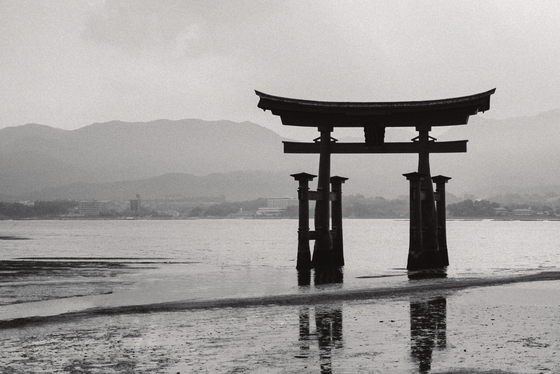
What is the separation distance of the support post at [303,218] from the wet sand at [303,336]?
724 cm

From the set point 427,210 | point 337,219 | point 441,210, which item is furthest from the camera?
point 337,219

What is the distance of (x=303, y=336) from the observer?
10430mm

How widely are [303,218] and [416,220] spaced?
13.6 feet

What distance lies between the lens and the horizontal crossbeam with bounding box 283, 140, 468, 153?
78.4 feet

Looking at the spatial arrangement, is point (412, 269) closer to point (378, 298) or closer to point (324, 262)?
point (324, 262)

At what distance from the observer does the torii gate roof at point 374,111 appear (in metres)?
23.1

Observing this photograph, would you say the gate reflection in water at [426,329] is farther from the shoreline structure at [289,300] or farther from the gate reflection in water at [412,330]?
the shoreline structure at [289,300]

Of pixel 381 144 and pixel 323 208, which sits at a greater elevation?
pixel 381 144

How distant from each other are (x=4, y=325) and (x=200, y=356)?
5853 mm

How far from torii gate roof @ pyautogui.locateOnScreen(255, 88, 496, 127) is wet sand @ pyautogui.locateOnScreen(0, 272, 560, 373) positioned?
28.3ft

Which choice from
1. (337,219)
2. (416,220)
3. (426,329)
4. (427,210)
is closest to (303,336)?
(426,329)

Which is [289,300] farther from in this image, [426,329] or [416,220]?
[416,220]

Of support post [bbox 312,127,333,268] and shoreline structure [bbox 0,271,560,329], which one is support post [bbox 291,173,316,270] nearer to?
support post [bbox 312,127,333,268]

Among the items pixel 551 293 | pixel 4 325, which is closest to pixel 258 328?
pixel 4 325
